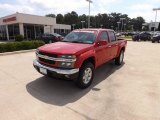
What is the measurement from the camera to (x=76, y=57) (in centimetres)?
459

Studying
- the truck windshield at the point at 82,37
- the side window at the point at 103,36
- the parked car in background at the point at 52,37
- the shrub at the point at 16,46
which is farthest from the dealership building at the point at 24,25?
the side window at the point at 103,36

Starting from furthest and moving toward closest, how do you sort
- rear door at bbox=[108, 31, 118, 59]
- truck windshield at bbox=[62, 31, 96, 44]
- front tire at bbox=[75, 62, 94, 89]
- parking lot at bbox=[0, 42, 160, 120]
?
1. rear door at bbox=[108, 31, 118, 59]
2. truck windshield at bbox=[62, 31, 96, 44]
3. front tire at bbox=[75, 62, 94, 89]
4. parking lot at bbox=[0, 42, 160, 120]

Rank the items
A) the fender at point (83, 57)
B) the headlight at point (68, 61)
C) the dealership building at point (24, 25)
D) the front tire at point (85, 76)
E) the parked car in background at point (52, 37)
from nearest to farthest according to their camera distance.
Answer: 1. the headlight at point (68, 61)
2. the fender at point (83, 57)
3. the front tire at point (85, 76)
4. the parked car in background at point (52, 37)
5. the dealership building at point (24, 25)

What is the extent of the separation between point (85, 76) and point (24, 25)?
27638 millimetres

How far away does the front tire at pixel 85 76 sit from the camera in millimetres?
4875

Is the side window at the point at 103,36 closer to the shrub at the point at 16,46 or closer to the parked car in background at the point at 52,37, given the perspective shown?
the shrub at the point at 16,46

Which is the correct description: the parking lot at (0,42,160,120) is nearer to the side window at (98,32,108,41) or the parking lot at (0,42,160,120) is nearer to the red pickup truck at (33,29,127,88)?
the red pickup truck at (33,29,127,88)

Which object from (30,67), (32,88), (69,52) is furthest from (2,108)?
(30,67)

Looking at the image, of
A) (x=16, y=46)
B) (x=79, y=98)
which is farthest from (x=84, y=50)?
(x=16, y=46)

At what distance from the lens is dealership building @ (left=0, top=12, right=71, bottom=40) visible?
25878 mm

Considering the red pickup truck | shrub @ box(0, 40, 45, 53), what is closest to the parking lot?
the red pickup truck

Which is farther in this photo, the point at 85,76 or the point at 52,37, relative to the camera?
the point at 52,37

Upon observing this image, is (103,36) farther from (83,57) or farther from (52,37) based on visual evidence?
(52,37)

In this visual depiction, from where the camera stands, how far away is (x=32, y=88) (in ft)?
16.9
